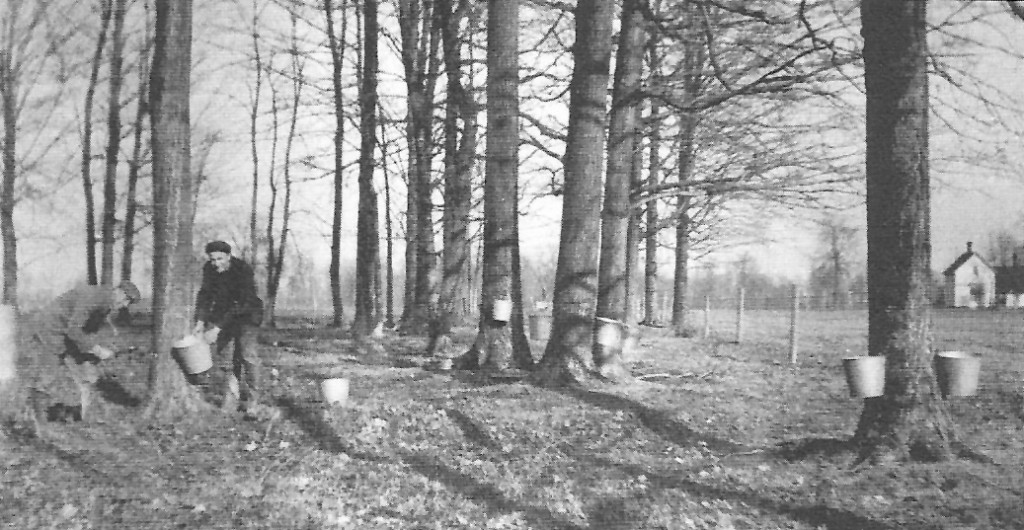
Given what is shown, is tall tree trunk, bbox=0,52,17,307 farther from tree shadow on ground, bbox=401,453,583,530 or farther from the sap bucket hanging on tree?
tree shadow on ground, bbox=401,453,583,530

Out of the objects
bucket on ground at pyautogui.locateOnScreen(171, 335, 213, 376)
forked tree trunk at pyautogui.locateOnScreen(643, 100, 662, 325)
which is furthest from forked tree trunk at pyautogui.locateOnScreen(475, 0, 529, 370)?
forked tree trunk at pyautogui.locateOnScreen(643, 100, 662, 325)

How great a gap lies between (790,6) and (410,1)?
28.3ft

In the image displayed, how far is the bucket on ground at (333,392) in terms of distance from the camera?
6.90 m

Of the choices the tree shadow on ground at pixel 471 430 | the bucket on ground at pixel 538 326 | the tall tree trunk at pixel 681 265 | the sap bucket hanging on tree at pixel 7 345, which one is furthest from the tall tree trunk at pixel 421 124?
the sap bucket hanging on tree at pixel 7 345

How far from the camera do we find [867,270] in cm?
526

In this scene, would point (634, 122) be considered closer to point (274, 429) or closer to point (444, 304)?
point (444, 304)

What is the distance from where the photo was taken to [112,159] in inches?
718

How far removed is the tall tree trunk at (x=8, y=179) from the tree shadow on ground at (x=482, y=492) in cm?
1200

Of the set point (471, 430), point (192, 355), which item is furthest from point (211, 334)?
point (471, 430)

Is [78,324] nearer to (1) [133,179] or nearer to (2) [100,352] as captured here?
(2) [100,352]

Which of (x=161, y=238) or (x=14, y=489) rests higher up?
(x=161, y=238)

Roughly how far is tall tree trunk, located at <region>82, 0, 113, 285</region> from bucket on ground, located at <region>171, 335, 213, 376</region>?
42.6 ft

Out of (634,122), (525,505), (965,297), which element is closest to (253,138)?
(634,122)

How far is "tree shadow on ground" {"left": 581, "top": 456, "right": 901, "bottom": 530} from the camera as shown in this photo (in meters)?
4.41
